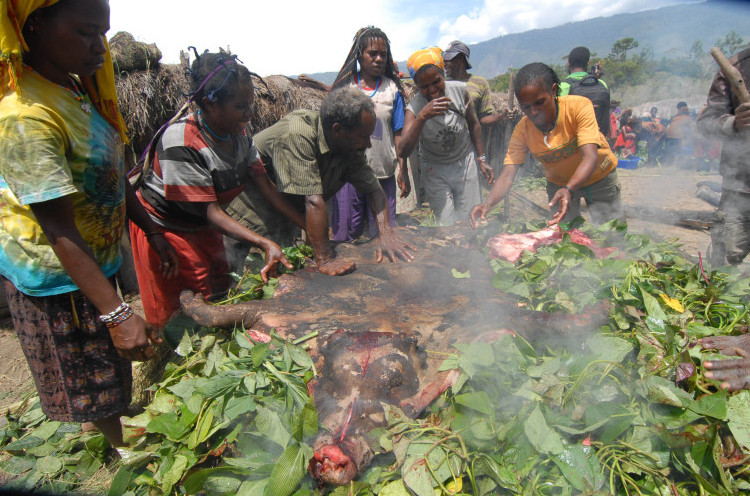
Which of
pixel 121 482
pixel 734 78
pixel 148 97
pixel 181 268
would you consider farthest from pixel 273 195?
pixel 734 78

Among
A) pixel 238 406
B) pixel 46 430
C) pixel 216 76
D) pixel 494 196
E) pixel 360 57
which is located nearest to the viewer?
pixel 238 406

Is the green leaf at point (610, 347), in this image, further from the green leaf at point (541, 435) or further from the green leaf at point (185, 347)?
the green leaf at point (185, 347)

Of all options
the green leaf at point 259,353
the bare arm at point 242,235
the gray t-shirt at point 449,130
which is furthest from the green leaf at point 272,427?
the gray t-shirt at point 449,130

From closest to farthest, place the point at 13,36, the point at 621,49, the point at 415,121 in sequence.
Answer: the point at 13,36 < the point at 415,121 < the point at 621,49

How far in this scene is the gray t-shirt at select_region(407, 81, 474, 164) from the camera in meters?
4.28

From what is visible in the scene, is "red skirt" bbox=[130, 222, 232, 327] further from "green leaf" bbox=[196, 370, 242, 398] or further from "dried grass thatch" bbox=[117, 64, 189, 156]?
"dried grass thatch" bbox=[117, 64, 189, 156]

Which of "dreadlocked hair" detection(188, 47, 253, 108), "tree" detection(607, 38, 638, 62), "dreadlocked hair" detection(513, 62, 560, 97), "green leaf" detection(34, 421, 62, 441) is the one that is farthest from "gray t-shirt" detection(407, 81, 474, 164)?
"tree" detection(607, 38, 638, 62)

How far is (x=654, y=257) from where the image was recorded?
2.31 metres

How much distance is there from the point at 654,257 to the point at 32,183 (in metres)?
3.00

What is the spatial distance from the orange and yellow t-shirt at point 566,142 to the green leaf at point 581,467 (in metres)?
2.58

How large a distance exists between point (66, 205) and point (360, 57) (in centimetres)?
321

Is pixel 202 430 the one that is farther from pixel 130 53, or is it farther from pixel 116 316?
pixel 130 53

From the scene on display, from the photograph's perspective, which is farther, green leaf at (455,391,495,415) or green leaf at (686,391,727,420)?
green leaf at (455,391,495,415)

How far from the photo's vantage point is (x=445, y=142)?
436 cm
